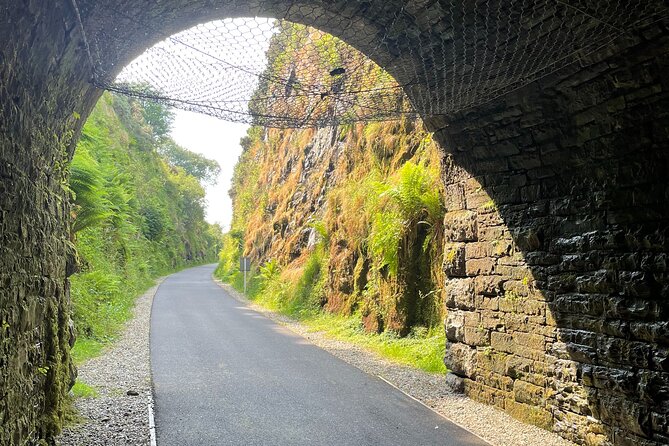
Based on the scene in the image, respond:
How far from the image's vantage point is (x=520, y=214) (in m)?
5.71

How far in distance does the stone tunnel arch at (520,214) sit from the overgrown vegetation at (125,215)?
79.4 inches

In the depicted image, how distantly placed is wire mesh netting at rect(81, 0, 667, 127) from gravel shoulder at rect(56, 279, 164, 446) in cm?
307

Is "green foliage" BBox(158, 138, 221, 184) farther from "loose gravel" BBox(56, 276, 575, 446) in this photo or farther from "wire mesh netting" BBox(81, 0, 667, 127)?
"wire mesh netting" BBox(81, 0, 667, 127)

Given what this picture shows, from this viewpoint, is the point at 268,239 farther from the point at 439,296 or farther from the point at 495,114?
the point at 495,114

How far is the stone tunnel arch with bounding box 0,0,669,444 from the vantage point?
3268 mm

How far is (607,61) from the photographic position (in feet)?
13.0

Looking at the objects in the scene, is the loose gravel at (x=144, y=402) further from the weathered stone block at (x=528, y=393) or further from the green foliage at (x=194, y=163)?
the green foliage at (x=194, y=163)

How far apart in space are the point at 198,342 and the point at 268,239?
1278 cm

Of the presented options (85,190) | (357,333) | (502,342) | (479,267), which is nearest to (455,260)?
(479,267)

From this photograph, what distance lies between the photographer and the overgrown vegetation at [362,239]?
29.6 ft

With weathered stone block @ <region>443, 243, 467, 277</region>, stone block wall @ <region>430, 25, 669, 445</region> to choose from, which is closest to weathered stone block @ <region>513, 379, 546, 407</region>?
stone block wall @ <region>430, 25, 669, 445</region>

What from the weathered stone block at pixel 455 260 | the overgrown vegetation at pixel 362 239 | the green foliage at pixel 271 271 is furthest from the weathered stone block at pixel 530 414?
the green foliage at pixel 271 271

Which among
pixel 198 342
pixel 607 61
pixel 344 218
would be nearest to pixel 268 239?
pixel 344 218

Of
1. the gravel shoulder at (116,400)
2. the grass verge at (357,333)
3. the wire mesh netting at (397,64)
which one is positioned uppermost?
the wire mesh netting at (397,64)
